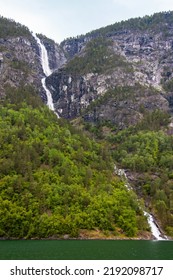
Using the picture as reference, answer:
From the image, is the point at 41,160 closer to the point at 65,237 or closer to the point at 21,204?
the point at 21,204

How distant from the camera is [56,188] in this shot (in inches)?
4624

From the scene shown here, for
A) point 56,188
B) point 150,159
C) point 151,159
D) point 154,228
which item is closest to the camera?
point 154,228

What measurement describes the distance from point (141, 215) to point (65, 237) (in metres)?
28.3

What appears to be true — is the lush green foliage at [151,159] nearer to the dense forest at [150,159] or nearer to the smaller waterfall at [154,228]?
the dense forest at [150,159]

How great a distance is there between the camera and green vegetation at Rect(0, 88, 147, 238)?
340ft

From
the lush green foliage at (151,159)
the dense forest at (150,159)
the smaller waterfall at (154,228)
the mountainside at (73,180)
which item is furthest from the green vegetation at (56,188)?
the lush green foliage at (151,159)

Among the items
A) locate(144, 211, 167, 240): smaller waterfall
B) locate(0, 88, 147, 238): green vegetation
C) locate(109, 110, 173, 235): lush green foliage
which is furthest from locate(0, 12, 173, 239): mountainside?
locate(144, 211, 167, 240): smaller waterfall

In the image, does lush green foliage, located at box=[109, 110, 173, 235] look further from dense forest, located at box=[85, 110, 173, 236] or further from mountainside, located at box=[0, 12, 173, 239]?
mountainside, located at box=[0, 12, 173, 239]

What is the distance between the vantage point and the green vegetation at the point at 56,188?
104 meters

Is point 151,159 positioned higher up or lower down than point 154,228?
higher up

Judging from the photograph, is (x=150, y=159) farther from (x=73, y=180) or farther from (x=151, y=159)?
(x=73, y=180)

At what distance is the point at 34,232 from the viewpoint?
101m

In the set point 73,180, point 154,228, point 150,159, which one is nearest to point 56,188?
point 73,180
